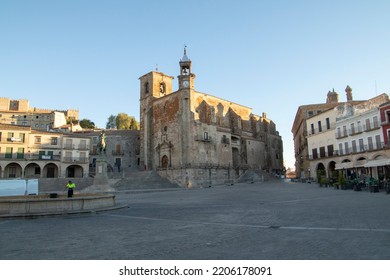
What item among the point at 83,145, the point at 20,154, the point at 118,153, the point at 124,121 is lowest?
the point at 20,154

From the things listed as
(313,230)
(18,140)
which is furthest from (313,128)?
(18,140)

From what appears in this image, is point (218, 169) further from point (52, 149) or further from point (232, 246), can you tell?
point (232, 246)

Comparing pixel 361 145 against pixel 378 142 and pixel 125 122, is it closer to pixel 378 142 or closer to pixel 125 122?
pixel 378 142

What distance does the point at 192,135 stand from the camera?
4125 cm

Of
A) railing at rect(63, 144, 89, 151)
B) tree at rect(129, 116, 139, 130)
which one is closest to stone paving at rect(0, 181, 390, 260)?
railing at rect(63, 144, 89, 151)

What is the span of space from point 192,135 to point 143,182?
32.4 ft

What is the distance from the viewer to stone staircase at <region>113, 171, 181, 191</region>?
1414 inches

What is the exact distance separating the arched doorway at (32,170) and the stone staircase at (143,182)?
43.4 ft

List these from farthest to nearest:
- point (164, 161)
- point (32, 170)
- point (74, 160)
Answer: point (164, 161)
point (74, 160)
point (32, 170)

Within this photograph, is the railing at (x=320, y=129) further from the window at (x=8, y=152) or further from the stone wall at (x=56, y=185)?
the window at (x=8, y=152)

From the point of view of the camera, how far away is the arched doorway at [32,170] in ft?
130

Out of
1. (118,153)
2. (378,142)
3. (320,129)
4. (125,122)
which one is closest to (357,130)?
(378,142)

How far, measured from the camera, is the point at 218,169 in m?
44.1
